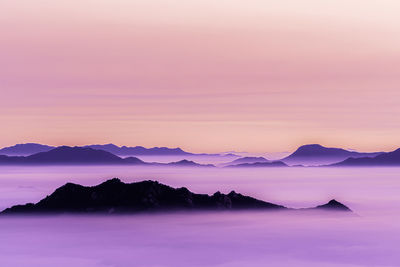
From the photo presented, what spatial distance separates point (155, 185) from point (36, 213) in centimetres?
2102

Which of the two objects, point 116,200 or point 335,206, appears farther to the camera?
point 335,206

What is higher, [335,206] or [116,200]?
[335,206]

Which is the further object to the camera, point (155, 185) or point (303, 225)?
point (303, 225)

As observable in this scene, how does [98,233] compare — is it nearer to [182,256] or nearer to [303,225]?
[182,256]

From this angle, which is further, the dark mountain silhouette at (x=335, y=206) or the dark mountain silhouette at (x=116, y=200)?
the dark mountain silhouette at (x=335, y=206)

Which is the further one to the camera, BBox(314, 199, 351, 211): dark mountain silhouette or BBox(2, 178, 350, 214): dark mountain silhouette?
BBox(314, 199, 351, 211): dark mountain silhouette

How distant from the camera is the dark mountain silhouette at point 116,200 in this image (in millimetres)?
139000

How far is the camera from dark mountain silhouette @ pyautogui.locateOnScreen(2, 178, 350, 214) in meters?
139

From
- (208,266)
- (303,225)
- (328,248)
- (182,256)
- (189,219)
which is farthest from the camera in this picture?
(303,225)

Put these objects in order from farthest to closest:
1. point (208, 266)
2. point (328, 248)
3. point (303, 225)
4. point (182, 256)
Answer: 1. point (303, 225)
2. point (328, 248)
3. point (182, 256)
4. point (208, 266)

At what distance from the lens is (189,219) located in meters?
142

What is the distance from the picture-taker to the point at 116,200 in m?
140

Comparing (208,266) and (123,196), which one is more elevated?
(123,196)

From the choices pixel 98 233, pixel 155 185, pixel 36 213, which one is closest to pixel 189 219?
pixel 155 185
